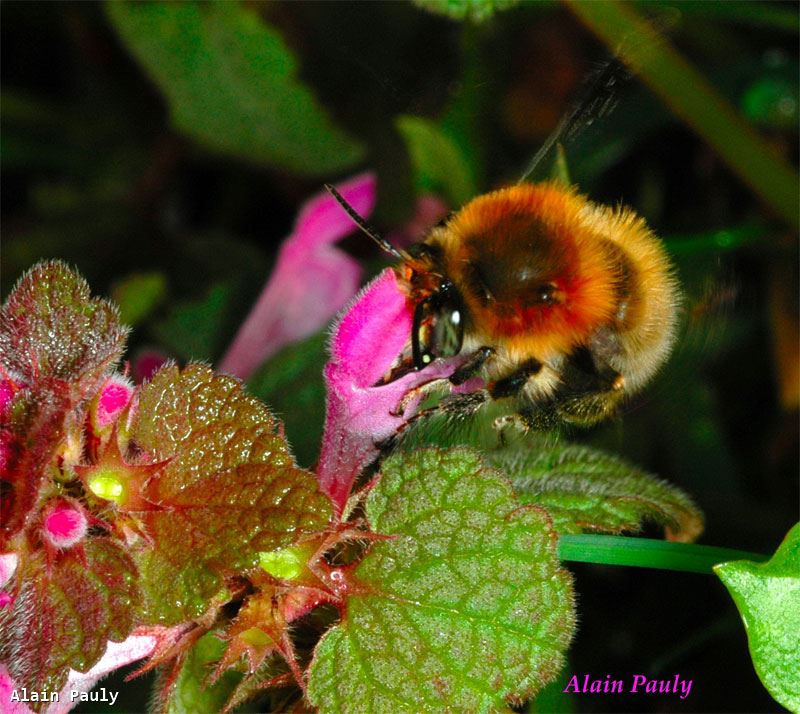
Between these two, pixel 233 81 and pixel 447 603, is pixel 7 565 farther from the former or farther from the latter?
pixel 233 81

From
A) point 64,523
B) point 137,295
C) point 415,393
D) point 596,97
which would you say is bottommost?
point 137,295

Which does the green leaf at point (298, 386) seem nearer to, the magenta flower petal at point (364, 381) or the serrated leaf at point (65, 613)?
the magenta flower petal at point (364, 381)

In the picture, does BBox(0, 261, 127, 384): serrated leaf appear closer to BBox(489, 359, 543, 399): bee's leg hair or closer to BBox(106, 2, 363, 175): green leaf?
BBox(489, 359, 543, 399): bee's leg hair

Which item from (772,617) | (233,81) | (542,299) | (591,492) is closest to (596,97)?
(542,299)

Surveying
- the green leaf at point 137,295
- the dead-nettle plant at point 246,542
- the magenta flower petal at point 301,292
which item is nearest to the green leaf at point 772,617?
the dead-nettle plant at point 246,542

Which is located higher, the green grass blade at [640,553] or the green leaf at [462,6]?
the green leaf at [462,6]
